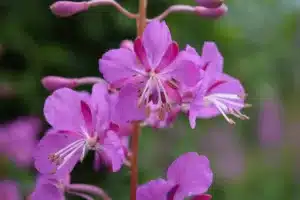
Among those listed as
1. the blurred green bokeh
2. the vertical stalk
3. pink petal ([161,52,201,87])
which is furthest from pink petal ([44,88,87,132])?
the blurred green bokeh

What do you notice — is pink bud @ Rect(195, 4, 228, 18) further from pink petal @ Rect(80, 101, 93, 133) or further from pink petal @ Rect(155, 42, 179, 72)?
pink petal @ Rect(80, 101, 93, 133)

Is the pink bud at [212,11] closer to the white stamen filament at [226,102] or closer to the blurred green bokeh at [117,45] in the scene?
the white stamen filament at [226,102]

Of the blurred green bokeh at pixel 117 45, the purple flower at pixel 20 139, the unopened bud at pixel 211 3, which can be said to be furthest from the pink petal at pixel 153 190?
the purple flower at pixel 20 139

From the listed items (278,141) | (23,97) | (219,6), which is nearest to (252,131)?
(278,141)

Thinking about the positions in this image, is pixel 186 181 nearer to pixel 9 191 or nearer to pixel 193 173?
pixel 193 173

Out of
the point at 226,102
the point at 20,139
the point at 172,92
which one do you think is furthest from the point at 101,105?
the point at 20,139

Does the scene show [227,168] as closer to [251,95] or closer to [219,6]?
[251,95]

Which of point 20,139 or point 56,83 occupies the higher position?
point 56,83
